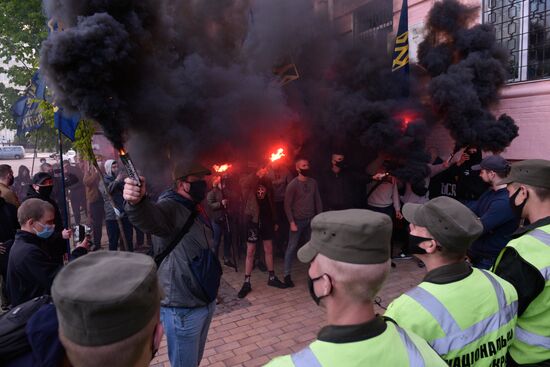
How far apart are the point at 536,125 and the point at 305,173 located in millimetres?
3845

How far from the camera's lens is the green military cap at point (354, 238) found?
1.49 m

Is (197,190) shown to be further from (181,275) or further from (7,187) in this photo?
(7,187)

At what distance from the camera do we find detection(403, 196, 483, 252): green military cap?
1959 mm

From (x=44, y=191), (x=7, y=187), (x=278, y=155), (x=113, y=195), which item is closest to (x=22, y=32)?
(x=113, y=195)

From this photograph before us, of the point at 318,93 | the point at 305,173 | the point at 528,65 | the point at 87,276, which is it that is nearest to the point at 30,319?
the point at 87,276

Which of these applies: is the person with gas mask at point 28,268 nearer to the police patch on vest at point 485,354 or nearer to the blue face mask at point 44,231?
the blue face mask at point 44,231

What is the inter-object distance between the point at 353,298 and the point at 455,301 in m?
0.68

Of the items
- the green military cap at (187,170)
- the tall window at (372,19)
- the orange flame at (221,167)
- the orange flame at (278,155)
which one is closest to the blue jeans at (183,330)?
the green military cap at (187,170)

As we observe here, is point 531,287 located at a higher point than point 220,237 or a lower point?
higher

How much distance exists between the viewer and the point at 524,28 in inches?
247

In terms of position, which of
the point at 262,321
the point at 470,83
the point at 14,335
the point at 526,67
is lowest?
the point at 262,321

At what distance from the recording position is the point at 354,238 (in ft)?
4.88

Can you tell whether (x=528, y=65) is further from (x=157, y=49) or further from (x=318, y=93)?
(x=157, y=49)

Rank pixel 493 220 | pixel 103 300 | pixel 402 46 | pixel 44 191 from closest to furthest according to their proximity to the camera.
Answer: pixel 103 300 → pixel 493 220 → pixel 44 191 → pixel 402 46
